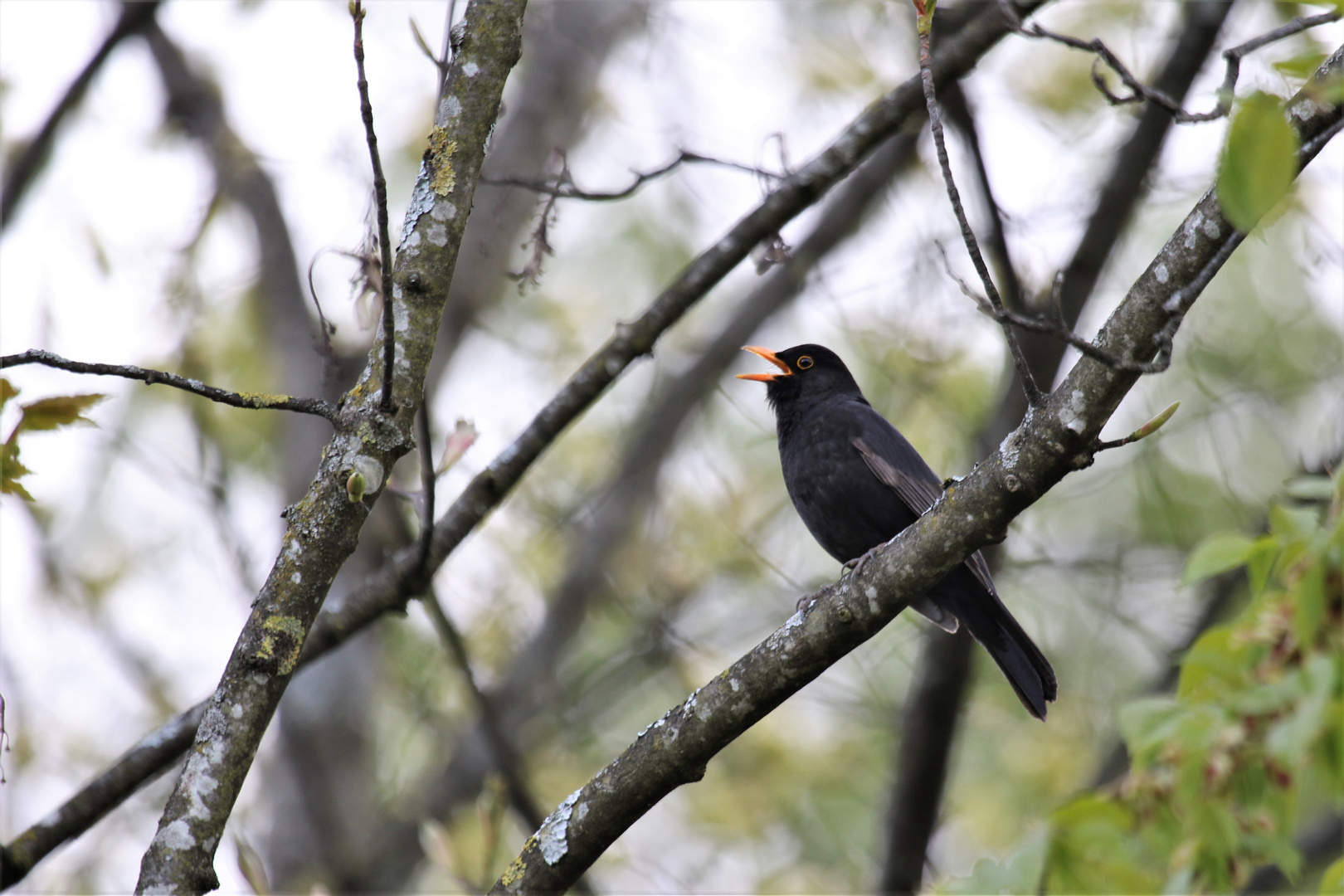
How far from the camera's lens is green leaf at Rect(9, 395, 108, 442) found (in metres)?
2.45

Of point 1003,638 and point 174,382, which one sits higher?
point 174,382

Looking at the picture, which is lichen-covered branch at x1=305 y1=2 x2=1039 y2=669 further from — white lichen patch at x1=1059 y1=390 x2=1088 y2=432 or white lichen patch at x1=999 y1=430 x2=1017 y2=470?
white lichen patch at x1=1059 y1=390 x2=1088 y2=432

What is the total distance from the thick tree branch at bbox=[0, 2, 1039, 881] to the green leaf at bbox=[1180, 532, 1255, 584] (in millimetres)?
1819

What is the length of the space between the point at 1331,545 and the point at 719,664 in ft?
16.2

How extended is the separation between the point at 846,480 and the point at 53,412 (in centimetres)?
310

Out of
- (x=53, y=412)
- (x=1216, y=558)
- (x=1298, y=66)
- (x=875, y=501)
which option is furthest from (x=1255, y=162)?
(x=875, y=501)

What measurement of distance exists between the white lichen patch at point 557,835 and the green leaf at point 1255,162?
1.89m

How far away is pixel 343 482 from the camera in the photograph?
7.89 feet

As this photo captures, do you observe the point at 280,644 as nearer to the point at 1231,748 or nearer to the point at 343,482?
the point at 343,482

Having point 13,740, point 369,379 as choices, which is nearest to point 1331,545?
point 369,379

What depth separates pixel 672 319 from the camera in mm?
3787

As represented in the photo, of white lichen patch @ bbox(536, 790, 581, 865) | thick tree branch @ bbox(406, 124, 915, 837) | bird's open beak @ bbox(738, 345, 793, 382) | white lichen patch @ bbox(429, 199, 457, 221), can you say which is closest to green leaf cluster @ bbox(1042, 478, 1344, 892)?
white lichen patch @ bbox(536, 790, 581, 865)

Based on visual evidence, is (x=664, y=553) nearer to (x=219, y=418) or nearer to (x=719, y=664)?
(x=719, y=664)

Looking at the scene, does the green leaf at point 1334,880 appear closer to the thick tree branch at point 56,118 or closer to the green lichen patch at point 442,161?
the green lichen patch at point 442,161
